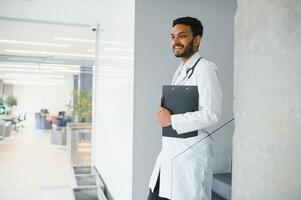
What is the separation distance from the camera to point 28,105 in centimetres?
440

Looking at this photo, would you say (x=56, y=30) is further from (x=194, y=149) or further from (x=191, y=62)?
(x=194, y=149)

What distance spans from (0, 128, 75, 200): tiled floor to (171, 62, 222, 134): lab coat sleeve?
2.59m

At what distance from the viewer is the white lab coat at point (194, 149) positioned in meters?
1.44

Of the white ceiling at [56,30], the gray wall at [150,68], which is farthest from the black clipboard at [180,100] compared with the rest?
the white ceiling at [56,30]

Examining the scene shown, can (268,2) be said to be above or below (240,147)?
above

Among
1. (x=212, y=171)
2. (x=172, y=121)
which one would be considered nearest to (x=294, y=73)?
(x=172, y=121)

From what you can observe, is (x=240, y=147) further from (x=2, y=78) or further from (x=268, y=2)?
(x=2, y=78)

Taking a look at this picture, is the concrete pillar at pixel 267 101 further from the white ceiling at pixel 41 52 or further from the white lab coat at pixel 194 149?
the white ceiling at pixel 41 52

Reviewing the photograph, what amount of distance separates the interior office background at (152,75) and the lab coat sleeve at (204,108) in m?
0.12

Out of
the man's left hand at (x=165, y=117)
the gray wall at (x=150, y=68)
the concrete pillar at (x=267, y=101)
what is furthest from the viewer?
the gray wall at (x=150, y=68)

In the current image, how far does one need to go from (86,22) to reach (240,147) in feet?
12.1

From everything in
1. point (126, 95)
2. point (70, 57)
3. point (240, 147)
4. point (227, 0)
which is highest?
point (227, 0)

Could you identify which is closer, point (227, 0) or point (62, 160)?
point (227, 0)

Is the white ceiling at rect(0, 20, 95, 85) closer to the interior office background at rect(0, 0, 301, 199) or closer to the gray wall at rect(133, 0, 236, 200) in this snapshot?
the interior office background at rect(0, 0, 301, 199)
